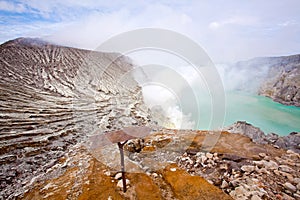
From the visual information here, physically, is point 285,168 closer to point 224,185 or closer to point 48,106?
point 224,185

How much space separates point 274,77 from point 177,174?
80.9 m

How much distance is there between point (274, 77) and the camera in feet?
233

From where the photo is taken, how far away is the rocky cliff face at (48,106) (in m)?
9.25

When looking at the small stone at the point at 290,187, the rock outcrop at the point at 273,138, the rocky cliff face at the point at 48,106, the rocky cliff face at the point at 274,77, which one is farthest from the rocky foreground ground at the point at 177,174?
the rocky cliff face at the point at 274,77

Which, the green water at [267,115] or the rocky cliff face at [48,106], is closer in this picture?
the rocky cliff face at [48,106]

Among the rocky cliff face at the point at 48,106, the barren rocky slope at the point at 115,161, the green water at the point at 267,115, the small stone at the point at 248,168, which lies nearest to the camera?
the barren rocky slope at the point at 115,161

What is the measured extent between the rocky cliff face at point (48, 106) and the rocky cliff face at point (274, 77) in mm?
51979

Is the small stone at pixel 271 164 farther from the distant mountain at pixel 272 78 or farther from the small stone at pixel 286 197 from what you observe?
the distant mountain at pixel 272 78

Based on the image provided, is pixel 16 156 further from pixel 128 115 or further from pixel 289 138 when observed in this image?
pixel 289 138

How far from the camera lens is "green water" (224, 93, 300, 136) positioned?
1422 inches

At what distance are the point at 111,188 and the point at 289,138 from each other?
13.4 m

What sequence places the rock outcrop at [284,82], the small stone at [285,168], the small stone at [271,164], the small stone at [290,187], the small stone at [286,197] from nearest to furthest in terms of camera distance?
the small stone at [286,197]
the small stone at [290,187]
the small stone at [285,168]
the small stone at [271,164]
the rock outcrop at [284,82]

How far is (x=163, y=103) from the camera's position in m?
26.7

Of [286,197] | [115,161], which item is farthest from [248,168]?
[115,161]
